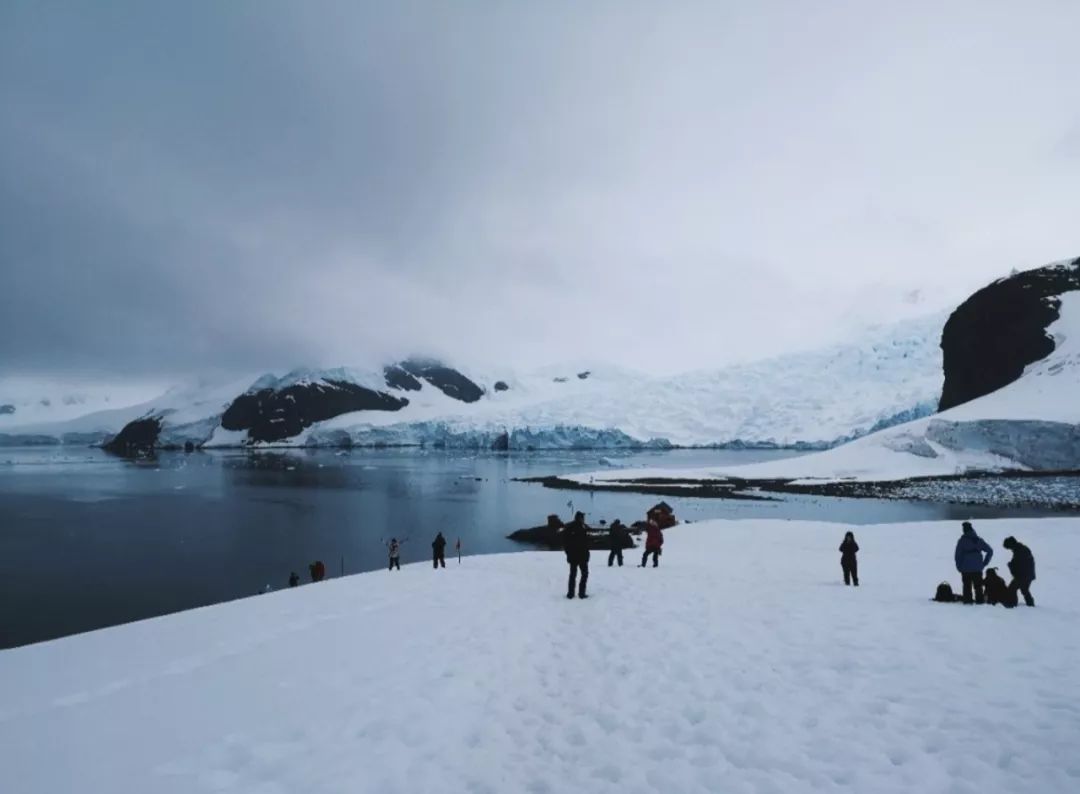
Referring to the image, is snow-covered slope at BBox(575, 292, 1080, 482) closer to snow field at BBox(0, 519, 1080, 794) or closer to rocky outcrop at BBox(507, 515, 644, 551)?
rocky outcrop at BBox(507, 515, 644, 551)

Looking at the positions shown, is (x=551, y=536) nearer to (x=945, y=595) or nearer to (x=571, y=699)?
(x=945, y=595)

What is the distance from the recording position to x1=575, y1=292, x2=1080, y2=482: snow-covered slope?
2790 inches

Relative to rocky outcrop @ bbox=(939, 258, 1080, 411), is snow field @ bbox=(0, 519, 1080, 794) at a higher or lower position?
lower

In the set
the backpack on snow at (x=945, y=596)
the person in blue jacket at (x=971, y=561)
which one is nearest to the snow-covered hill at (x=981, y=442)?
the person in blue jacket at (x=971, y=561)

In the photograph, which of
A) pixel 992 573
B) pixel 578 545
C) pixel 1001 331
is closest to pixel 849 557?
pixel 992 573

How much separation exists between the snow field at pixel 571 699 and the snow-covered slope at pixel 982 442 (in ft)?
238

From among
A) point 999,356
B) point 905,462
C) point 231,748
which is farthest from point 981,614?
point 999,356

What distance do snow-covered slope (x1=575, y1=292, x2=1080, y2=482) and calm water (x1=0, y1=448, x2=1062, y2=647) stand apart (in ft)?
67.3

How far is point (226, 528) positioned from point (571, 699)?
2027 inches

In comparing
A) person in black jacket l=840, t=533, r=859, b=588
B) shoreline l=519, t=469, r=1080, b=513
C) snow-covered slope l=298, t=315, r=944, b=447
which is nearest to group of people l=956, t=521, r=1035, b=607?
person in black jacket l=840, t=533, r=859, b=588

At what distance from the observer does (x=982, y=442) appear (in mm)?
75062

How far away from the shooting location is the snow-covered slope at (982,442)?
70.9 m

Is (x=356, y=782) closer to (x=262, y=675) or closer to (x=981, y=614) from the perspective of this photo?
(x=262, y=675)

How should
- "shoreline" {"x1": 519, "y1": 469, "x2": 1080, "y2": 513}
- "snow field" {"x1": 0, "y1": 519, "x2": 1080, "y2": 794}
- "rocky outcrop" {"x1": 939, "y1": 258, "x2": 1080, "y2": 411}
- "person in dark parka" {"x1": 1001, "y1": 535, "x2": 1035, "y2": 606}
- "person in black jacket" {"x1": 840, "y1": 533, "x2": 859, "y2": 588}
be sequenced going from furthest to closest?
"rocky outcrop" {"x1": 939, "y1": 258, "x2": 1080, "y2": 411}, "shoreline" {"x1": 519, "y1": 469, "x2": 1080, "y2": 513}, "person in black jacket" {"x1": 840, "y1": 533, "x2": 859, "y2": 588}, "person in dark parka" {"x1": 1001, "y1": 535, "x2": 1035, "y2": 606}, "snow field" {"x1": 0, "y1": 519, "x2": 1080, "y2": 794}
